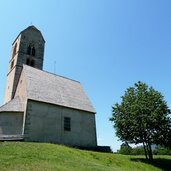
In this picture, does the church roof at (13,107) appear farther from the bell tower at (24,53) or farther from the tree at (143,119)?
the tree at (143,119)

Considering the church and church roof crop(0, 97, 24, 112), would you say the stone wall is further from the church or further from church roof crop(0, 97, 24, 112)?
church roof crop(0, 97, 24, 112)

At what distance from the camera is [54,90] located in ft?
109

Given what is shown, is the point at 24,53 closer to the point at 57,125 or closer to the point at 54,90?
the point at 54,90

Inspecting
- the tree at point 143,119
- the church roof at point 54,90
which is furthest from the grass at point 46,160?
the church roof at point 54,90

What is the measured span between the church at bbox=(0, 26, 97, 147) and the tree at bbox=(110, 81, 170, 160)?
4287mm

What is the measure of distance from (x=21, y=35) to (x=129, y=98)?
22.8m

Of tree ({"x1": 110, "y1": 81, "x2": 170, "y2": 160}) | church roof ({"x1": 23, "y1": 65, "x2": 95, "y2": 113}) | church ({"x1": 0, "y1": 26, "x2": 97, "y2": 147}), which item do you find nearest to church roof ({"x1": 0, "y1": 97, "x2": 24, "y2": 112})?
church ({"x1": 0, "y1": 26, "x2": 97, "y2": 147})

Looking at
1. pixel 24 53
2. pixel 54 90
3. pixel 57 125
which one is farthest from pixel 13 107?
pixel 24 53

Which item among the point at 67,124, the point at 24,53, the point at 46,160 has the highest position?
the point at 24,53

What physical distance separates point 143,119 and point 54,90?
505 inches

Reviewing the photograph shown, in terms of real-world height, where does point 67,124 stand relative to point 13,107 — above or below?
below

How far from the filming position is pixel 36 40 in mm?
43844

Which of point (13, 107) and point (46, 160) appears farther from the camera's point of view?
point (13, 107)

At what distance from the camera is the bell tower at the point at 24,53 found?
1516 inches
